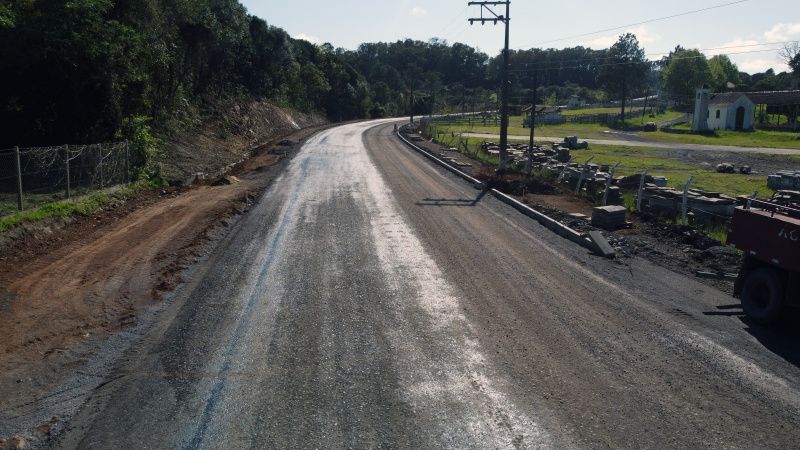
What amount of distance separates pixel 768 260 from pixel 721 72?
146 meters

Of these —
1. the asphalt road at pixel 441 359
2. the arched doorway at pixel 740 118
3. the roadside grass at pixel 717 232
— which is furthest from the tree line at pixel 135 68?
the arched doorway at pixel 740 118

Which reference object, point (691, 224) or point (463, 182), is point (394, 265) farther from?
point (463, 182)

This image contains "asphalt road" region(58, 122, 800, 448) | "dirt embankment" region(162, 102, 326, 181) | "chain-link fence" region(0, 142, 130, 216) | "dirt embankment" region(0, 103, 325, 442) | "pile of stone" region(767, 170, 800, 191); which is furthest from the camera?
"dirt embankment" region(162, 102, 326, 181)

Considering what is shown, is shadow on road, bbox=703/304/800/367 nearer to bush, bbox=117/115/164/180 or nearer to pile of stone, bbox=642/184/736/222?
pile of stone, bbox=642/184/736/222

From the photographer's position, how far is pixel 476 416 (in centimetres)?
652

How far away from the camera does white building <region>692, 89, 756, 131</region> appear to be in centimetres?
7850

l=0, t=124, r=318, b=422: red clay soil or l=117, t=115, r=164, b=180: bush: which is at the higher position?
l=117, t=115, r=164, b=180: bush

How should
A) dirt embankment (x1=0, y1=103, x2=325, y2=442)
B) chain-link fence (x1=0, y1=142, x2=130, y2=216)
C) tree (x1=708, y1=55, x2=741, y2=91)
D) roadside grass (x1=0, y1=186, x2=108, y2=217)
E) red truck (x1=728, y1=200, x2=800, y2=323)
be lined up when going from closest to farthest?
dirt embankment (x1=0, y1=103, x2=325, y2=442) < red truck (x1=728, y1=200, x2=800, y2=323) < roadside grass (x1=0, y1=186, x2=108, y2=217) < chain-link fence (x1=0, y1=142, x2=130, y2=216) < tree (x1=708, y1=55, x2=741, y2=91)

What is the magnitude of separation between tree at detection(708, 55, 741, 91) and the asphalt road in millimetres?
130034

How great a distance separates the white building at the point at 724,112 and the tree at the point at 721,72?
49256 millimetres

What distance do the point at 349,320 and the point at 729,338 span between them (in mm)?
5562

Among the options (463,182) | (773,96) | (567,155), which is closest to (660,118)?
(773,96)

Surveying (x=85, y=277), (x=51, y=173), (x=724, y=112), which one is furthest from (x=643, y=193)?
(x=724, y=112)

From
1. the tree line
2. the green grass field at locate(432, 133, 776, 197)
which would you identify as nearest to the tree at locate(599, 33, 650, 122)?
the tree line
